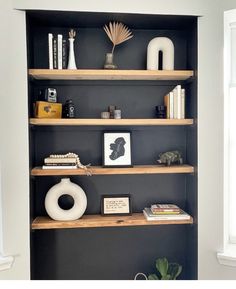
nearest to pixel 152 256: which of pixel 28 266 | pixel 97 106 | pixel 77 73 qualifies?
pixel 28 266

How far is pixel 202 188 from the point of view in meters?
2.22

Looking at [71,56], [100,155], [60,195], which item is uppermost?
[71,56]

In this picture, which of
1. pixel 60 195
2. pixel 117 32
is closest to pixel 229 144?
pixel 117 32

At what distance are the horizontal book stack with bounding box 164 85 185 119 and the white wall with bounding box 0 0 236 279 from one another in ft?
0.45

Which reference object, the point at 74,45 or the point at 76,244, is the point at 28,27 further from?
the point at 76,244

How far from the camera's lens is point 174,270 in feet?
7.88

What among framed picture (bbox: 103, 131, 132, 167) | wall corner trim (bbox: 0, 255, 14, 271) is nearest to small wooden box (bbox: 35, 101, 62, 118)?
framed picture (bbox: 103, 131, 132, 167)

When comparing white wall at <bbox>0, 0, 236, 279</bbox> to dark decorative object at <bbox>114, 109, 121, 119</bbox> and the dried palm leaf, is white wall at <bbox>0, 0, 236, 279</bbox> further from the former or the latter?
dark decorative object at <bbox>114, 109, 121, 119</bbox>

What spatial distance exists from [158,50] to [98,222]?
4.43 feet

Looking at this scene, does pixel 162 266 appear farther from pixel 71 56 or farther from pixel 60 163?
pixel 71 56

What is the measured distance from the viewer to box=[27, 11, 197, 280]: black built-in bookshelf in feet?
7.80

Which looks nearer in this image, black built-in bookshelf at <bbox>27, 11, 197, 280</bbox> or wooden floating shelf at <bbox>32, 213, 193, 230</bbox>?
wooden floating shelf at <bbox>32, 213, 193, 230</bbox>

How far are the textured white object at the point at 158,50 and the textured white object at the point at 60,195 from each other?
3.49 ft

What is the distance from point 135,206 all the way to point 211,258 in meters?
0.68
